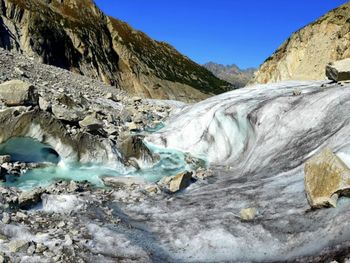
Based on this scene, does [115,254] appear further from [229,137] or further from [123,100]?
[123,100]

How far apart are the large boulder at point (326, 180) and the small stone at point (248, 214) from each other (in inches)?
58.3

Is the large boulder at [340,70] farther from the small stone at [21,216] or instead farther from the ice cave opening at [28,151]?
the small stone at [21,216]

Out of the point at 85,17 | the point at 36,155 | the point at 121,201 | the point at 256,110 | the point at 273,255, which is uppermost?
the point at 85,17

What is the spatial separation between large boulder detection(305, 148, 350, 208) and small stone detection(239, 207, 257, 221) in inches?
58.3

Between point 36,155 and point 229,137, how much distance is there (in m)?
9.51

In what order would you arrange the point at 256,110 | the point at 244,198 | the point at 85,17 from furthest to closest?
the point at 85,17
the point at 256,110
the point at 244,198

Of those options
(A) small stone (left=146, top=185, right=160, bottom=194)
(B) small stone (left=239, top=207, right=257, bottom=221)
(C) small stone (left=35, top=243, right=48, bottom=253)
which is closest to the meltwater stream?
(A) small stone (left=146, top=185, right=160, bottom=194)

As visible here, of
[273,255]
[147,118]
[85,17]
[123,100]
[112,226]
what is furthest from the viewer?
[85,17]

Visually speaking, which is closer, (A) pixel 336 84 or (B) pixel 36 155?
(B) pixel 36 155

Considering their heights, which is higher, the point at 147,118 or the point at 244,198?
the point at 147,118

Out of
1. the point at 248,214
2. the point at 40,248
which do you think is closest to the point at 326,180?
the point at 248,214

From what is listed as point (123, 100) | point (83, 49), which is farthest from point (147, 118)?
point (83, 49)

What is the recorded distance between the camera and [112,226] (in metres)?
12.3

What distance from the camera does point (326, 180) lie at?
11.6m
